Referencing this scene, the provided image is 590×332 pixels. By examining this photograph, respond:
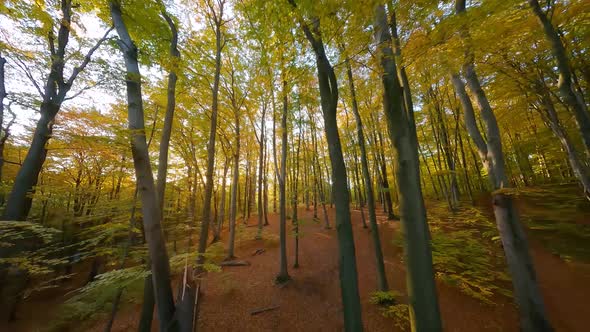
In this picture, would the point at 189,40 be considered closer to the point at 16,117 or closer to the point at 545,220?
the point at 16,117

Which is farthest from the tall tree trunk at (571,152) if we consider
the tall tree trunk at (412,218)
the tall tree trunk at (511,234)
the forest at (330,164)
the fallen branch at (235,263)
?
the fallen branch at (235,263)

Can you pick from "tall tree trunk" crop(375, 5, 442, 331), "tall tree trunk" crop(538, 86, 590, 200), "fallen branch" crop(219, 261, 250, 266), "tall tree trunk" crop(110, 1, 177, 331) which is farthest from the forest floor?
"tall tree trunk" crop(375, 5, 442, 331)

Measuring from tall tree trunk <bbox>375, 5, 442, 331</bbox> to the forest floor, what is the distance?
273 cm

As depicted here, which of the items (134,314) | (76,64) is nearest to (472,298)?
(134,314)

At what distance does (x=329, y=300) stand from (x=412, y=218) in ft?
16.0

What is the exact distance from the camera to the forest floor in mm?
4230

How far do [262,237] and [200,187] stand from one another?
27.5 ft

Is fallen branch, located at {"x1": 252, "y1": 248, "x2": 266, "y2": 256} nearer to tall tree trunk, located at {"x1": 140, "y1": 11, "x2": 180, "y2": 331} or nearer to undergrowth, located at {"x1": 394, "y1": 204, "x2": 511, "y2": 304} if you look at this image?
tall tree trunk, located at {"x1": 140, "y1": 11, "x2": 180, "y2": 331}

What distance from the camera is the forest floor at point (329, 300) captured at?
13.9 feet

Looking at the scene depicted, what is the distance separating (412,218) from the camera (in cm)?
198

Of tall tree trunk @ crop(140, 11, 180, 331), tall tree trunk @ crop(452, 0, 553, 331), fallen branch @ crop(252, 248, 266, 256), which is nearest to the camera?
tall tree trunk @ crop(452, 0, 553, 331)

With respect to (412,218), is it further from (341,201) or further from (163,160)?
(163,160)

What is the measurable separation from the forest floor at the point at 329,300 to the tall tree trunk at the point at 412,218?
273 centimetres

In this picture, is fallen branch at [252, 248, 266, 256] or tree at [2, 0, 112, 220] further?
fallen branch at [252, 248, 266, 256]
